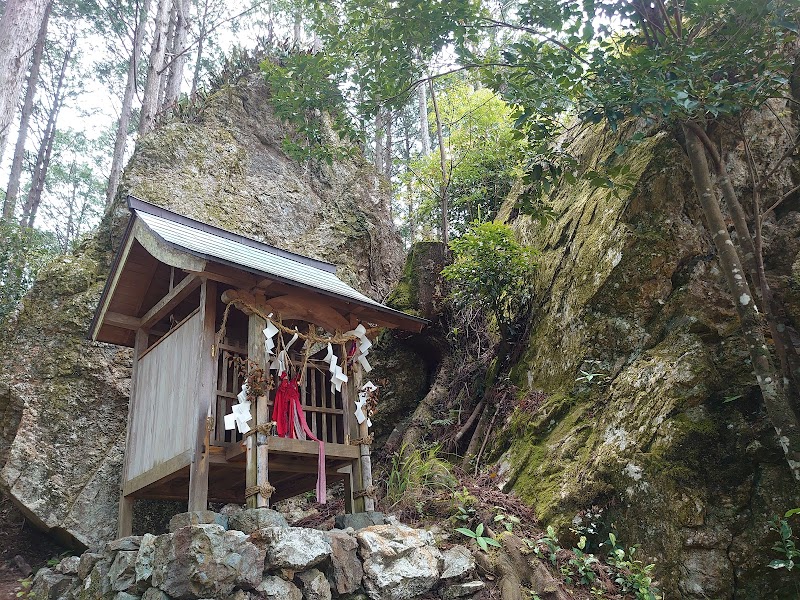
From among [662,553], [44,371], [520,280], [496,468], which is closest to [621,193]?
[520,280]

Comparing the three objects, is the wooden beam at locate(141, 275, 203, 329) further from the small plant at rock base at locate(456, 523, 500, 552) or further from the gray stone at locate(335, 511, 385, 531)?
the small plant at rock base at locate(456, 523, 500, 552)

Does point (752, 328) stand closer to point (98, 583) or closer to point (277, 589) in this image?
point (277, 589)

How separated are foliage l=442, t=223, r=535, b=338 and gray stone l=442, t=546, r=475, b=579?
376 cm

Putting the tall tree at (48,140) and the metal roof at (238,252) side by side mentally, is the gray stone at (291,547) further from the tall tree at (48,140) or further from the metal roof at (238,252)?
the tall tree at (48,140)

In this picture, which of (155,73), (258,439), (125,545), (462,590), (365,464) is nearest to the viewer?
(462,590)

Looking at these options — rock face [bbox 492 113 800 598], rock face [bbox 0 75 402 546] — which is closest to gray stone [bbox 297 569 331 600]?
rock face [bbox 492 113 800 598]

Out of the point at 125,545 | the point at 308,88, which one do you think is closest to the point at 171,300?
the point at 125,545

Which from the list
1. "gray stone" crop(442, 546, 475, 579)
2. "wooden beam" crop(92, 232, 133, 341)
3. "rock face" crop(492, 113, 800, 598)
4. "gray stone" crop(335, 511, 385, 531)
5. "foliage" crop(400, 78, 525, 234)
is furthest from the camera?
"foliage" crop(400, 78, 525, 234)

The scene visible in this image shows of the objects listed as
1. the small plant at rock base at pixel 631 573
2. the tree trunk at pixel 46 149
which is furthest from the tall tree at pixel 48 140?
the small plant at rock base at pixel 631 573

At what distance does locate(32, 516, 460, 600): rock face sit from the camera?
174 inches

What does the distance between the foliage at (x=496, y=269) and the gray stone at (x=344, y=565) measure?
4327 mm

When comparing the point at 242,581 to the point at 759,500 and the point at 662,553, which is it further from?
the point at 759,500

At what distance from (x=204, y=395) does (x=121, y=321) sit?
2596 mm

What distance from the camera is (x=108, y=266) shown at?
10.0m
